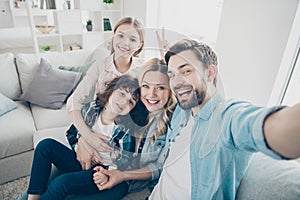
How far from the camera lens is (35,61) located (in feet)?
5.62

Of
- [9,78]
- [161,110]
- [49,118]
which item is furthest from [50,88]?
[161,110]

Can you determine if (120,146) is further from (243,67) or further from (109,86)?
(243,67)

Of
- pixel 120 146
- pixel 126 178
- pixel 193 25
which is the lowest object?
pixel 126 178

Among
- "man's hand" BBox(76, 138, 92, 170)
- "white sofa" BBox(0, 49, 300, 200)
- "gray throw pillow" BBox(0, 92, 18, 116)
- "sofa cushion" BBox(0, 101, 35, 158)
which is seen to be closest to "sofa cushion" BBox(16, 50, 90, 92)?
"white sofa" BBox(0, 49, 300, 200)

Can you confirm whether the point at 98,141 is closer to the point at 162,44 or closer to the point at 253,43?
the point at 162,44

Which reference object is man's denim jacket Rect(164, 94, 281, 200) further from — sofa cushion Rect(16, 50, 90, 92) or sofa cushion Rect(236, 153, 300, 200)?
sofa cushion Rect(16, 50, 90, 92)

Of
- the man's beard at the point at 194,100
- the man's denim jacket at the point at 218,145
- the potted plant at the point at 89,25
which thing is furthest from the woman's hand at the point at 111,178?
the potted plant at the point at 89,25

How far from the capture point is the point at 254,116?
38 cm

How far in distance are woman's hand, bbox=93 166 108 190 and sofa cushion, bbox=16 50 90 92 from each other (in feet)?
3.83

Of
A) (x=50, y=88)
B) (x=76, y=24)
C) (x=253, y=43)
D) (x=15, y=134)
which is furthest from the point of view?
(x=76, y=24)

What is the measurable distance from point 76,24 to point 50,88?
1.38 meters

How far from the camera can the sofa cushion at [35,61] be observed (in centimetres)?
168

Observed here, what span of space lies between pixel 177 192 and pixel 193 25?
625mm

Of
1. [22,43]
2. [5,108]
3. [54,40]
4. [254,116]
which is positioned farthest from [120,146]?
[22,43]
